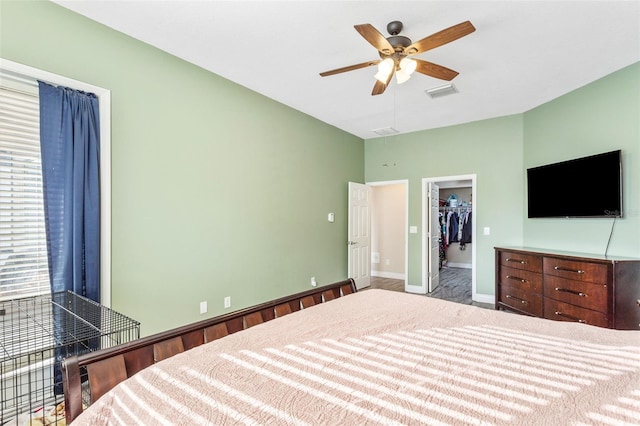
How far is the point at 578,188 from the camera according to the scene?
136 inches

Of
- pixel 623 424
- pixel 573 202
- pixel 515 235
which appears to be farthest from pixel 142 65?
pixel 515 235

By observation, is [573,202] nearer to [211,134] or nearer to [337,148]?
[337,148]

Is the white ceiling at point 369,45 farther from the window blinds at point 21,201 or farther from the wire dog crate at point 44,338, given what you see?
the wire dog crate at point 44,338

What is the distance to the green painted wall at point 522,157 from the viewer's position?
120 inches

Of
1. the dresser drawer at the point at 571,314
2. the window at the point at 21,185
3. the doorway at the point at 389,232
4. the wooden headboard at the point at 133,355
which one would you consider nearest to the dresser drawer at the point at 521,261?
the dresser drawer at the point at 571,314

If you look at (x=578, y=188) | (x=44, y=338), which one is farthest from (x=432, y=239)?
(x=44, y=338)

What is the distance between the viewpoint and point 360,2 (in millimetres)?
2156

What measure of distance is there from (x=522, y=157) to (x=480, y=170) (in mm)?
558

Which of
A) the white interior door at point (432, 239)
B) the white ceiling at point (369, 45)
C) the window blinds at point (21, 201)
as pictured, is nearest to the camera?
the window blinds at point (21, 201)

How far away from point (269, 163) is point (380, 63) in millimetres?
1908

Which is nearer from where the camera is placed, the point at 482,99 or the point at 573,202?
the point at 573,202

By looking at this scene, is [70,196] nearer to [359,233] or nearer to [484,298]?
[359,233]

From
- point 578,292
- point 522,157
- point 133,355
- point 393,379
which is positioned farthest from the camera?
point 522,157

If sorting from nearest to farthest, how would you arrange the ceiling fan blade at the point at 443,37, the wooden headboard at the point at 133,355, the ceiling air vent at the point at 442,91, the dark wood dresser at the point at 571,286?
→ the wooden headboard at the point at 133,355 → the ceiling fan blade at the point at 443,37 → the dark wood dresser at the point at 571,286 → the ceiling air vent at the point at 442,91
